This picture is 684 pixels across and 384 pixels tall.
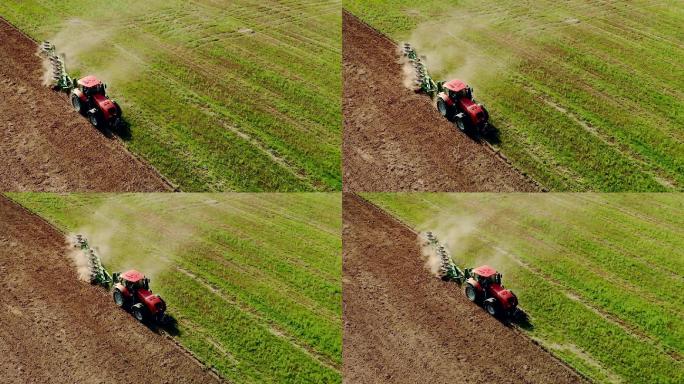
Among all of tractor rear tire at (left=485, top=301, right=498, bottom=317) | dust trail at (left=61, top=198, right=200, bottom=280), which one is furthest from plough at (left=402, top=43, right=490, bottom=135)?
dust trail at (left=61, top=198, right=200, bottom=280)

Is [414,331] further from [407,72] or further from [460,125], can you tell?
[407,72]

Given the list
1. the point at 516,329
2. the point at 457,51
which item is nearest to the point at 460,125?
the point at 457,51

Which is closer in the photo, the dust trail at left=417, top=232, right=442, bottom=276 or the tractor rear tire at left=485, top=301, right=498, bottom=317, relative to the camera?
the tractor rear tire at left=485, top=301, right=498, bottom=317

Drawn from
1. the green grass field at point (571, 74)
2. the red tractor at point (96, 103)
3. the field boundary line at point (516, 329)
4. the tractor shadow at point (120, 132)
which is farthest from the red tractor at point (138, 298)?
the green grass field at point (571, 74)

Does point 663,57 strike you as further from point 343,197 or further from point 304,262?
point 304,262

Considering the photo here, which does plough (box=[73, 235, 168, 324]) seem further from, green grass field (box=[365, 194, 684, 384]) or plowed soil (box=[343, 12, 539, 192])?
green grass field (box=[365, 194, 684, 384])

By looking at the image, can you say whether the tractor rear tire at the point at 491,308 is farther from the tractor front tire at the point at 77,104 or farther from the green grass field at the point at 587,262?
the tractor front tire at the point at 77,104

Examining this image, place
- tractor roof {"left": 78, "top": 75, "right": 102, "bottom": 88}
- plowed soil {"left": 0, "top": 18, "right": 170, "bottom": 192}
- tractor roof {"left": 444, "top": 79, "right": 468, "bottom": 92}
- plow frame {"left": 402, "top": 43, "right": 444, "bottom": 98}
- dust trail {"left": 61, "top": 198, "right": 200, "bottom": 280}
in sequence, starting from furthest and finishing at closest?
1. plow frame {"left": 402, "top": 43, "right": 444, "bottom": 98}
2. tractor roof {"left": 444, "top": 79, "right": 468, "bottom": 92}
3. tractor roof {"left": 78, "top": 75, "right": 102, "bottom": 88}
4. plowed soil {"left": 0, "top": 18, "right": 170, "bottom": 192}
5. dust trail {"left": 61, "top": 198, "right": 200, "bottom": 280}
